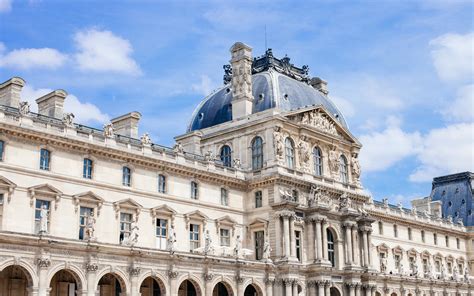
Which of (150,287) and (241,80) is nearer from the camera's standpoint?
(150,287)

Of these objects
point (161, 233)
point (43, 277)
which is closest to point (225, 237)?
point (161, 233)

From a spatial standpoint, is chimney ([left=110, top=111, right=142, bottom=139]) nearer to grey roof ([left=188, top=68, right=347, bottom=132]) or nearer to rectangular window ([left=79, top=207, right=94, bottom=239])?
rectangular window ([left=79, top=207, right=94, bottom=239])

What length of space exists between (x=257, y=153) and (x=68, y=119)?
1980 cm

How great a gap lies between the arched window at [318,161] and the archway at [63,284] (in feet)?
88.5

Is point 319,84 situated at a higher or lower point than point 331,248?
higher

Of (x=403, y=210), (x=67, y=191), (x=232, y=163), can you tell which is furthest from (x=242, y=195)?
(x=403, y=210)

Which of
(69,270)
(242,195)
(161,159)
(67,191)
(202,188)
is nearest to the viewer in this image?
(69,270)

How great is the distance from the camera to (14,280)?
1718 inches

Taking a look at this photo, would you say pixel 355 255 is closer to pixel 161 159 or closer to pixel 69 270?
pixel 161 159

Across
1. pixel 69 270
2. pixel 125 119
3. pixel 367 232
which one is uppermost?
pixel 125 119

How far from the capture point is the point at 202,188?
190ft

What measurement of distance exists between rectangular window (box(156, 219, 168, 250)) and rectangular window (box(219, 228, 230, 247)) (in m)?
6.15

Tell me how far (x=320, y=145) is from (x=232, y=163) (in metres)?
→ 8.86

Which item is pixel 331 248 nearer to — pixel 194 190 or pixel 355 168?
pixel 355 168
